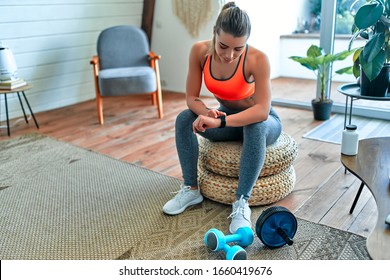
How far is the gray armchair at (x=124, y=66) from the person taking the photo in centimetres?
328

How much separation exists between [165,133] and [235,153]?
1.32 meters

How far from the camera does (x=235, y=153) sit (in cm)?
186

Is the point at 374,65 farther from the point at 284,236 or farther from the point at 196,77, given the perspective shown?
the point at 284,236

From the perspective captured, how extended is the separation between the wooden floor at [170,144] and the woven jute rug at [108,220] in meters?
0.14

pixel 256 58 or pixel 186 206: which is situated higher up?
pixel 256 58

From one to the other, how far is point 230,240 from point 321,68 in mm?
2168

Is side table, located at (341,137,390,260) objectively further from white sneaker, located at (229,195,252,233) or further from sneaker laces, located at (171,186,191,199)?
sneaker laces, located at (171,186,191,199)

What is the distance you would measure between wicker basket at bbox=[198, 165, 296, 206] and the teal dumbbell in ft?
1.06

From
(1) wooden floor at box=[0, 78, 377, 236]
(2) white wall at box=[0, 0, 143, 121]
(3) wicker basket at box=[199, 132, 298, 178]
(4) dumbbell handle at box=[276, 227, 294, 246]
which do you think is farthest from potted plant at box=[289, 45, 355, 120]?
(2) white wall at box=[0, 0, 143, 121]

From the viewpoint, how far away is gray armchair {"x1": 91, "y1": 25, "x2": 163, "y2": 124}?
3.28 meters

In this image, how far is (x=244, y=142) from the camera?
1721 mm

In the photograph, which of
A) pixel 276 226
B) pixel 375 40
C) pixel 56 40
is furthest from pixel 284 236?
pixel 56 40
